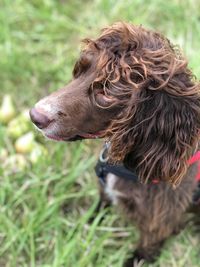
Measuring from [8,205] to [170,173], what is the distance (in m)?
1.19

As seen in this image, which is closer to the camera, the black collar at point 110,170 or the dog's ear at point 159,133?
the dog's ear at point 159,133

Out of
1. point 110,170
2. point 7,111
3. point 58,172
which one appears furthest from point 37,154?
point 110,170

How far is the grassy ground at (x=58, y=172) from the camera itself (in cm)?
257

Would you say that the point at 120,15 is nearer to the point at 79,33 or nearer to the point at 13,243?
the point at 79,33

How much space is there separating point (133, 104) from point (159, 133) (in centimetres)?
15

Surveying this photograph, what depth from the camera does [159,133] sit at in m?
1.75

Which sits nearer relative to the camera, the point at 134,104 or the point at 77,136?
the point at 134,104

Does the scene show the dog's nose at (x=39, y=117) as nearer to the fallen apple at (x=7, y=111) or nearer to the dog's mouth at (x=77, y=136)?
the dog's mouth at (x=77, y=136)

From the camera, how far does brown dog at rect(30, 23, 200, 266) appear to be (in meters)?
1.71

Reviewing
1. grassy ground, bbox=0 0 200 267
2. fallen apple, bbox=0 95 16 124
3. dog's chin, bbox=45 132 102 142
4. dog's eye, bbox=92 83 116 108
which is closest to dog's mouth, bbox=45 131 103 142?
dog's chin, bbox=45 132 102 142

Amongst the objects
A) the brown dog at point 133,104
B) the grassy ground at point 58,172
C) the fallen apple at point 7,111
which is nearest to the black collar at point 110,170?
the brown dog at point 133,104

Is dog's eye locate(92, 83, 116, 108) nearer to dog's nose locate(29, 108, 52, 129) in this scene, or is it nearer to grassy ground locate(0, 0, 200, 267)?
dog's nose locate(29, 108, 52, 129)

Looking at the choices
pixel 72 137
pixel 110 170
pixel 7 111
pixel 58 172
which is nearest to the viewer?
pixel 72 137

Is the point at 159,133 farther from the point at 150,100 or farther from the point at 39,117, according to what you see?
the point at 39,117
